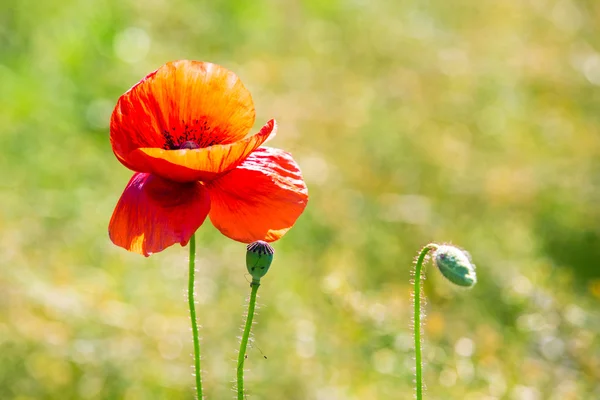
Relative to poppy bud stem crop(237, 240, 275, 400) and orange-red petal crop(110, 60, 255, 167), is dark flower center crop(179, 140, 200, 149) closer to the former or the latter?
orange-red petal crop(110, 60, 255, 167)

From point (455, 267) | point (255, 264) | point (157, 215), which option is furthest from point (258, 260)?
point (455, 267)

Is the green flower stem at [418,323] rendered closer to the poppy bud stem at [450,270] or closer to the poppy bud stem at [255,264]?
the poppy bud stem at [450,270]

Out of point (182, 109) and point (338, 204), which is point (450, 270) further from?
point (338, 204)

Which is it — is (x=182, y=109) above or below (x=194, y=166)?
above

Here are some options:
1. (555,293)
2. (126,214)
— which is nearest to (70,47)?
(555,293)

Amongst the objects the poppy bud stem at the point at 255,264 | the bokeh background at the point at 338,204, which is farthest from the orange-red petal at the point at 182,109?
the bokeh background at the point at 338,204

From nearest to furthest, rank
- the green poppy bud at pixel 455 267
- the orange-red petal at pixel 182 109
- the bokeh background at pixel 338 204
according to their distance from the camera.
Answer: the green poppy bud at pixel 455 267 → the orange-red petal at pixel 182 109 → the bokeh background at pixel 338 204

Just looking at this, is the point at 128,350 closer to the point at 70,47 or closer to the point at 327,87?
the point at 70,47
